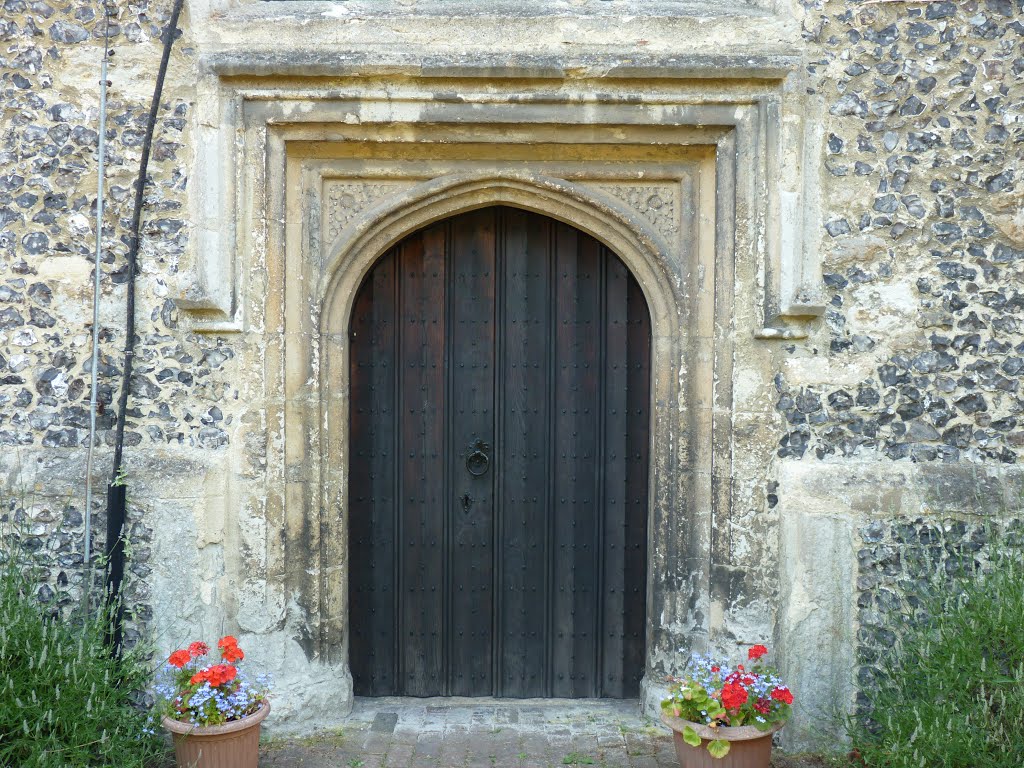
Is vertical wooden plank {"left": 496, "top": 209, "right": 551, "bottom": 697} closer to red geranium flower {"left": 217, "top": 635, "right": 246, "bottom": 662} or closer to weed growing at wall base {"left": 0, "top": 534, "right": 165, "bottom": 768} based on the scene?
red geranium flower {"left": 217, "top": 635, "right": 246, "bottom": 662}

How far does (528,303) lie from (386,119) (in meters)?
1.08

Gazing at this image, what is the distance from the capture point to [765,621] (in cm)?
379

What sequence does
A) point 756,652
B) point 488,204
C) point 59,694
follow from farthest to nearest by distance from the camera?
point 488,204 → point 756,652 → point 59,694

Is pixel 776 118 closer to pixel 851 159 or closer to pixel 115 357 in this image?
pixel 851 159

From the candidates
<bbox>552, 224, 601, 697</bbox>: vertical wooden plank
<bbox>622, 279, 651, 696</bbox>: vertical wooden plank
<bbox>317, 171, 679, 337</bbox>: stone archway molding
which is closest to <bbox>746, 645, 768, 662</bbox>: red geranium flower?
<bbox>622, 279, 651, 696</bbox>: vertical wooden plank

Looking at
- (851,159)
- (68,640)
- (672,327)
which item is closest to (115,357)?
(68,640)

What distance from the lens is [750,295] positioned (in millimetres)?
3756

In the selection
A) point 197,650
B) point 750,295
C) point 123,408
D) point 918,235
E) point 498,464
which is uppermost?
Result: point 918,235

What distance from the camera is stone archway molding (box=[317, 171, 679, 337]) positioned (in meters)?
3.87

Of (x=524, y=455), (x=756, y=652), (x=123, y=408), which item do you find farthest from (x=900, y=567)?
(x=123, y=408)

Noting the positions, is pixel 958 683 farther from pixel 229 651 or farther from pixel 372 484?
pixel 229 651

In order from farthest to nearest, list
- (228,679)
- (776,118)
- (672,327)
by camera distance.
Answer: (672,327) < (776,118) < (228,679)

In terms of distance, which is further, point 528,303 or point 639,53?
point 528,303

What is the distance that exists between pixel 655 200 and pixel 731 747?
2330 millimetres
